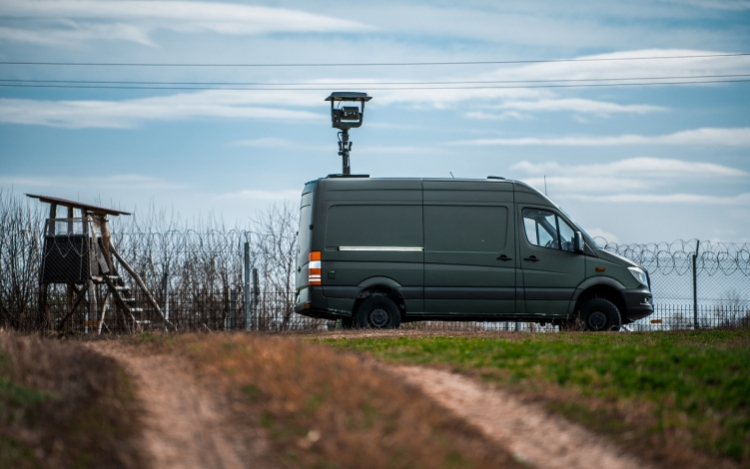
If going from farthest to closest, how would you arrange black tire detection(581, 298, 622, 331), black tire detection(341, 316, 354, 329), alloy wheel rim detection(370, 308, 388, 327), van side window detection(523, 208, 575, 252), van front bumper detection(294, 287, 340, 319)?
black tire detection(581, 298, 622, 331)
black tire detection(341, 316, 354, 329)
van side window detection(523, 208, 575, 252)
alloy wheel rim detection(370, 308, 388, 327)
van front bumper detection(294, 287, 340, 319)

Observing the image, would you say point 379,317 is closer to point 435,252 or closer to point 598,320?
point 435,252

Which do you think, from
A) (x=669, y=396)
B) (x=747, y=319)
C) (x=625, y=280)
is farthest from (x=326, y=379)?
(x=747, y=319)

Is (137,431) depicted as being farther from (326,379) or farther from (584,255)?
(584,255)

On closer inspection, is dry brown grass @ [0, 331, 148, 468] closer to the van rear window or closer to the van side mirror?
the van rear window

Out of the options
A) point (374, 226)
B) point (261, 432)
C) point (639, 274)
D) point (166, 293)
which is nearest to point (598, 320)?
point (639, 274)

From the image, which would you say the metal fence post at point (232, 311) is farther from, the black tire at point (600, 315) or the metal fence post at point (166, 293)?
the black tire at point (600, 315)

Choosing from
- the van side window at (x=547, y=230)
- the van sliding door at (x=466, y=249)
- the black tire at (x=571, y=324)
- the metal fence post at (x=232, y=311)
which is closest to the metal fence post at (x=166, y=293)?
the metal fence post at (x=232, y=311)

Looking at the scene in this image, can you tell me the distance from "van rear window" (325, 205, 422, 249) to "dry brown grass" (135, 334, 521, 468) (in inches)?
293

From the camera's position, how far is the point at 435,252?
643 inches

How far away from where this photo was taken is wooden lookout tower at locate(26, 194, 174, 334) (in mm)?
17594

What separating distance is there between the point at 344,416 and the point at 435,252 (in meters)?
9.87

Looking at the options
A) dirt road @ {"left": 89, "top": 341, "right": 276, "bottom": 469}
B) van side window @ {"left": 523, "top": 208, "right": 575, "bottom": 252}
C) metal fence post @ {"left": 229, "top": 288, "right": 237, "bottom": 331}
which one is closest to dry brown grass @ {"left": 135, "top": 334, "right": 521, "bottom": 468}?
dirt road @ {"left": 89, "top": 341, "right": 276, "bottom": 469}

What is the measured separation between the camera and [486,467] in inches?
241

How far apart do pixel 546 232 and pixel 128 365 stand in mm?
9107
